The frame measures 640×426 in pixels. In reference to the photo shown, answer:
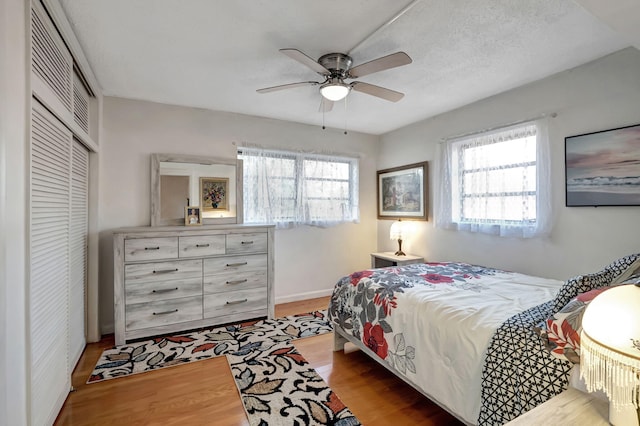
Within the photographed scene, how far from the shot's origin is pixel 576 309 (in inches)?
48.4

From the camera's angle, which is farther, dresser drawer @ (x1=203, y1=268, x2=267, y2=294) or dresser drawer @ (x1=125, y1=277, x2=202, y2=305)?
dresser drawer @ (x1=203, y1=268, x2=267, y2=294)

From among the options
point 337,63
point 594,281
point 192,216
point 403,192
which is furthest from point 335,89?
point 403,192

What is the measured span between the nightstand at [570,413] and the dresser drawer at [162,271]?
2789mm

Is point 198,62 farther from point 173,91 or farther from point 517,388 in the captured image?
point 517,388

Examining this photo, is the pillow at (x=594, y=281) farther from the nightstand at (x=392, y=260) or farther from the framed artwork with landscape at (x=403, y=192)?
the framed artwork with landscape at (x=403, y=192)

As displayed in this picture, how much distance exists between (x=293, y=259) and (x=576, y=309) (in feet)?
10.3

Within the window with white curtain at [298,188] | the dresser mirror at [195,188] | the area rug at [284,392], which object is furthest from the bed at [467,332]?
the dresser mirror at [195,188]

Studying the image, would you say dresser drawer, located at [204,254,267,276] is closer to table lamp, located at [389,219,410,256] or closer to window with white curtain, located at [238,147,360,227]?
window with white curtain, located at [238,147,360,227]

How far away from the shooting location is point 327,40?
2033 mm

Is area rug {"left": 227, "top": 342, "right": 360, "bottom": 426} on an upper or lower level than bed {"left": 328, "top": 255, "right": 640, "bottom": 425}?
lower

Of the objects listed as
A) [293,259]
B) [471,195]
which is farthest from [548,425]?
[293,259]

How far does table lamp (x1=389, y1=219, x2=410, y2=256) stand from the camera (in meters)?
4.02

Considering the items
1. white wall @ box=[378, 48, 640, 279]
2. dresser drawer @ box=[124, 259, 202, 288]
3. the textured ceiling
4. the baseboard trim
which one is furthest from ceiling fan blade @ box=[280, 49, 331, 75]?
the baseboard trim

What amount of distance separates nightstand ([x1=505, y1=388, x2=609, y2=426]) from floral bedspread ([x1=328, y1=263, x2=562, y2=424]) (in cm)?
44
